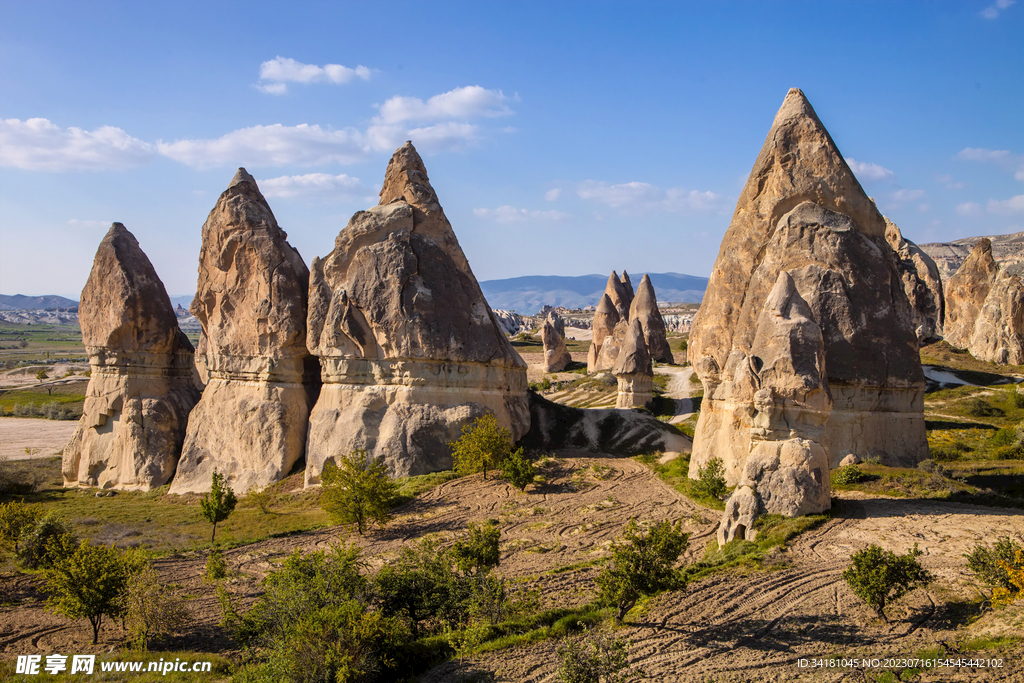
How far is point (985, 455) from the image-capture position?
25625 mm

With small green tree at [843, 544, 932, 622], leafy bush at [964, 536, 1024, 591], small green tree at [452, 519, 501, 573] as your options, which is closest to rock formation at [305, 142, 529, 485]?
small green tree at [452, 519, 501, 573]

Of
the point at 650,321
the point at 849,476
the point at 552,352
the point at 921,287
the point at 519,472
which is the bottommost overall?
the point at 519,472

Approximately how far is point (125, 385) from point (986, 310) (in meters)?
51.0

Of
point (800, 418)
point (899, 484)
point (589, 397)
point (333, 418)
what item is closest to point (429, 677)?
point (800, 418)

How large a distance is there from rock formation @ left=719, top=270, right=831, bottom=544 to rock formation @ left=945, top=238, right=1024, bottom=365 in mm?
35373

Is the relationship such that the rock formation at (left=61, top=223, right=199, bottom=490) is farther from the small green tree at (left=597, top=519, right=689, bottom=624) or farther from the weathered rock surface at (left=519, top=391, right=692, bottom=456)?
the small green tree at (left=597, top=519, right=689, bottom=624)

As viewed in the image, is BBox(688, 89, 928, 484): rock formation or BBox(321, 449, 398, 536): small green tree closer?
BBox(321, 449, 398, 536): small green tree

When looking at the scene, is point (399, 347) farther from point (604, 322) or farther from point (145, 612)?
point (604, 322)

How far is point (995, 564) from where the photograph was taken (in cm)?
1138

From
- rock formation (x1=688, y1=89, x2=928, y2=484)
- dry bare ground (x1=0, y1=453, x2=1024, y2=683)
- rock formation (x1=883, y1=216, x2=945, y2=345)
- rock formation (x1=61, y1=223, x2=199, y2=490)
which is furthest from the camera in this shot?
rock formation (x1=883, y1=216, x2=945, y2=345)

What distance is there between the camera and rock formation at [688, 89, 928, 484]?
20.3 meters

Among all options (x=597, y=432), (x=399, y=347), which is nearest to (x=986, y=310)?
(x=597, y=432)

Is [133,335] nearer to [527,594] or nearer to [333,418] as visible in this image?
[333,418]

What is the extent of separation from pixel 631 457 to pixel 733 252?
878 cm
